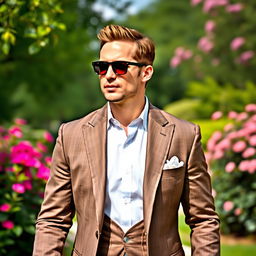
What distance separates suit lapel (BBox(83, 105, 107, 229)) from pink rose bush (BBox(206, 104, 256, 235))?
5435 millimetres

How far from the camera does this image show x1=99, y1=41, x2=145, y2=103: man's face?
119 inches

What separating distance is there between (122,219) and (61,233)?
372 millimetres

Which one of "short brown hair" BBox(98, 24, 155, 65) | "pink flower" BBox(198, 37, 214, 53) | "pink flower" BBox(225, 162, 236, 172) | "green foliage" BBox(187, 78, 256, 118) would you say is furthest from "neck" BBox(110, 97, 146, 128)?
"pink flower" BBox(198, 37, 214, 53)

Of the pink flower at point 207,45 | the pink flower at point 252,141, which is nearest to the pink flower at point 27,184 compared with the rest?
the pink flower at point 252,141

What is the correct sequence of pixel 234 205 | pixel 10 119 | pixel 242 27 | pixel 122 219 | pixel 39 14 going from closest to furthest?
pixel 122 219
pixel 39 14
pixel 234 205
pixel 242 27
pixel 10 119

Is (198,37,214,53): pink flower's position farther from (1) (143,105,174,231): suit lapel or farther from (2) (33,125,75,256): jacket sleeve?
(2) (33,125,75,256): jacket sleeve

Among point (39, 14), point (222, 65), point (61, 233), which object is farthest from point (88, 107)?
point (61, 233)

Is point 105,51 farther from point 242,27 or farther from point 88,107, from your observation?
point 88,107

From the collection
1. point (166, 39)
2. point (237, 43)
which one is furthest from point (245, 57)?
point (166, 39)

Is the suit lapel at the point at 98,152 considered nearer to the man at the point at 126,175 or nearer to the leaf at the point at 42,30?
the man at the point at 126,175

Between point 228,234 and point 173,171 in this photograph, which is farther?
point 228,234

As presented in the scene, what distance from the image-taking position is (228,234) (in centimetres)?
904

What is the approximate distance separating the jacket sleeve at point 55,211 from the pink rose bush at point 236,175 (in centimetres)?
550

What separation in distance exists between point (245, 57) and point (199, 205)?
45.9ft
